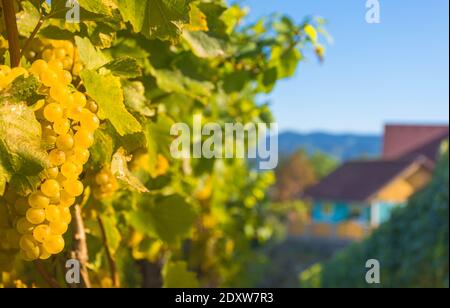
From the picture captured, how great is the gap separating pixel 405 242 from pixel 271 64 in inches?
216

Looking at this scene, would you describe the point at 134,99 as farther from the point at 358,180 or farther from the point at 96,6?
the point at 358,180

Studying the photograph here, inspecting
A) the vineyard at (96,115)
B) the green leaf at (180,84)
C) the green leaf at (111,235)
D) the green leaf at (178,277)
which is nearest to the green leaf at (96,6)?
the vineyard at (96,115)

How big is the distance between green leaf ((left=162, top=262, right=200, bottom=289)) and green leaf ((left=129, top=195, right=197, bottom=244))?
0.48 ft

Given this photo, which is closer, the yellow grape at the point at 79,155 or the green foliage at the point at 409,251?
the yellow grape at the point at 79,155

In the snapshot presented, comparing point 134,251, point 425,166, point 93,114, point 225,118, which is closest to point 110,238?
point 134,251

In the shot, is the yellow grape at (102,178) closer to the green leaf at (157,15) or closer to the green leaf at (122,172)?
the green leaf at (122,172)

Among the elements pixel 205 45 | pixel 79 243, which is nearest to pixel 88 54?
pixel 79 243

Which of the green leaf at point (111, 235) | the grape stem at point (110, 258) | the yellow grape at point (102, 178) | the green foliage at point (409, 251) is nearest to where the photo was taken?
the yellow grape at point (102, 178)

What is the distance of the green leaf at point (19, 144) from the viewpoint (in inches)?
66.4

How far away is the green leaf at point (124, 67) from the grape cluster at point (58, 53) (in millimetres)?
173

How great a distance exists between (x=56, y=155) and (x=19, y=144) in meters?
0.13

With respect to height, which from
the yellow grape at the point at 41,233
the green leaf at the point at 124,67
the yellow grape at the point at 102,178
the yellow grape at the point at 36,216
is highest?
the green leaf at the point at 124,67

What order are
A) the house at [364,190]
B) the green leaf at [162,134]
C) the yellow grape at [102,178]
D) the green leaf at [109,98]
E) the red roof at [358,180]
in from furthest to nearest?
the red roof at [358,180] → the house at [364,190] → the green leaf at [162,134] → the yellow grape at [102,178] → the green leaf at [109,98]

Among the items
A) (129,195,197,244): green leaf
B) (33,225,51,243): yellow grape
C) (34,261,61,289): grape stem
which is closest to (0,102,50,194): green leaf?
(33,225,51,243): yellow grape
